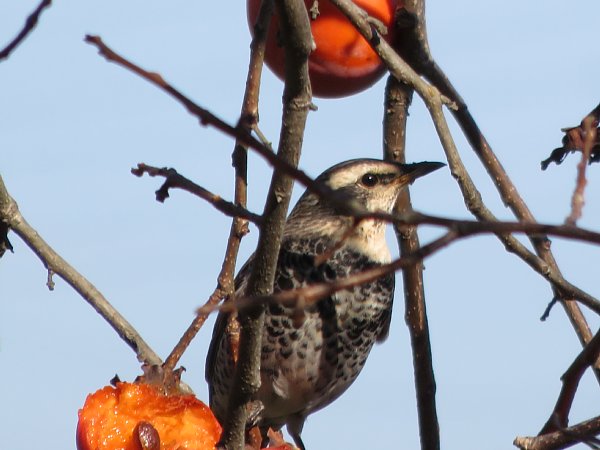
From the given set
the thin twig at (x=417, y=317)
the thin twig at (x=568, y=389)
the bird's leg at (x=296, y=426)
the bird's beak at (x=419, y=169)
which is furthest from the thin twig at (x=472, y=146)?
the bird's leg at (x=296, y=426)

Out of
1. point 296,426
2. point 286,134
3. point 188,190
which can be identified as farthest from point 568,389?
point 296,426

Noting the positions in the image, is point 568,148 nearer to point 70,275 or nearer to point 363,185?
point 70,275

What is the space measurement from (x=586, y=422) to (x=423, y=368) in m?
Result: 2.08

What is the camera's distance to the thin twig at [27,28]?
2.61 m

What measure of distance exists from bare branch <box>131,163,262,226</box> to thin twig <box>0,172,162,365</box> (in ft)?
3.12

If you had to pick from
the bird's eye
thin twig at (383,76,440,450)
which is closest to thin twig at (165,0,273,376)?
thin twig at (383,76,440,450)

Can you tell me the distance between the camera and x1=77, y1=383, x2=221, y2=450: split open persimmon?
10.4ft

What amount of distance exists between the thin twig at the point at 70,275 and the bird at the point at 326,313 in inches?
63.0

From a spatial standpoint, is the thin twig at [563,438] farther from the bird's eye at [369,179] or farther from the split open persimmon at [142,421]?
the bird's eye at [369,179]

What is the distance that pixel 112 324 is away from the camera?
3781mm

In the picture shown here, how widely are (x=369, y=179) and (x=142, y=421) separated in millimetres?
2924

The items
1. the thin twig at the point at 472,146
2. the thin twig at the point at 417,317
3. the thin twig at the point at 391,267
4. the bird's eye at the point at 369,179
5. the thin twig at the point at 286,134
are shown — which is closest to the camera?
the thin twig at the point at 391,267

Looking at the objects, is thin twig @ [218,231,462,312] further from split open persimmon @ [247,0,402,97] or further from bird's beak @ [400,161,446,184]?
bird's beak @ [400,161,446,184]

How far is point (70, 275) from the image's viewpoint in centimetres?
395
